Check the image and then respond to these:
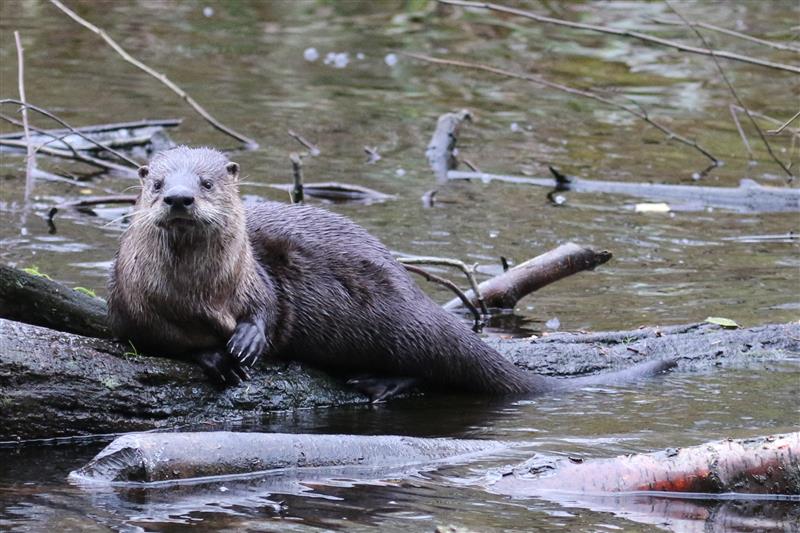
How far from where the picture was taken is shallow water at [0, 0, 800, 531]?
13.3 feet

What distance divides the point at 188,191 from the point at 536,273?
263cm

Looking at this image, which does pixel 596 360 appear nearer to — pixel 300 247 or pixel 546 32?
pixel 300 247

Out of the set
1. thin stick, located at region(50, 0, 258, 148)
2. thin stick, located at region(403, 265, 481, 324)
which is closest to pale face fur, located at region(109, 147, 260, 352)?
thin stick, located at region(403, 265, 481, 324)

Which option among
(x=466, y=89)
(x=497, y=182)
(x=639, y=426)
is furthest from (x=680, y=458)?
(x=466, y=89)

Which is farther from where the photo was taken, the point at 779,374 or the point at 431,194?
the point at 431,194

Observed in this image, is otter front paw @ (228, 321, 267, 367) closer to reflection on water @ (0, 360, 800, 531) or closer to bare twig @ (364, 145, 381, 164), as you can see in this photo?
reflection on water @ (0, 360, 800, 531)

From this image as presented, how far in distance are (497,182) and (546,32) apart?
7.91 metres

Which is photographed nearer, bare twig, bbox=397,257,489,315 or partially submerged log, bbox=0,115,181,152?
bare twig, bbox=397,257,489,315

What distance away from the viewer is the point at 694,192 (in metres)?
9.50

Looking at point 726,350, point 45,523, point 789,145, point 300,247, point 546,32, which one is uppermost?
point 546,32

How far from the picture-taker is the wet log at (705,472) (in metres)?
4.00

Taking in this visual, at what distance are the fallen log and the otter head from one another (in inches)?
212

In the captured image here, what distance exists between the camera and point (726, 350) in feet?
18.5

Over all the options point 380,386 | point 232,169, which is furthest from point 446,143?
point 232,169
